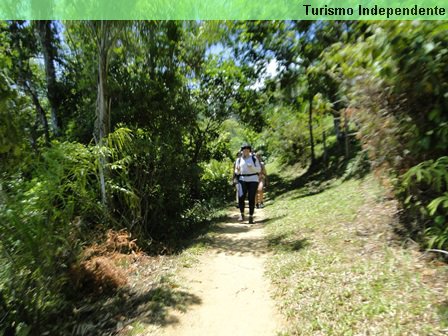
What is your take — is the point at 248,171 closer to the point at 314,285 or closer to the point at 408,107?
the point at 314,285

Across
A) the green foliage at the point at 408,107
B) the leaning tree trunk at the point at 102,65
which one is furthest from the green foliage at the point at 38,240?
the green foliage at the point at 408,107

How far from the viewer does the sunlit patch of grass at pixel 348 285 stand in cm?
320

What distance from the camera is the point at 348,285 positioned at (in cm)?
398

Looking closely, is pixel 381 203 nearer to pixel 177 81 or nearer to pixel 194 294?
pixel 194 294

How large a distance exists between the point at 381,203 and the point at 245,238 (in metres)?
2.70

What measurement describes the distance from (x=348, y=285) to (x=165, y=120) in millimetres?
7766

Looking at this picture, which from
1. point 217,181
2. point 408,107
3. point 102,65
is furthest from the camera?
point 217,181

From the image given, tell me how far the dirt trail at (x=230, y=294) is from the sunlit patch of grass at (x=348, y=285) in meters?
0.21

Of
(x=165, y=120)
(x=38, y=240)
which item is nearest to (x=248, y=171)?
(x=165, y=120)

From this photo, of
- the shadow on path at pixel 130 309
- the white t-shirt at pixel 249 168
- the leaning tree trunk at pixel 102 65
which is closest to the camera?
the shadow on path at pixel 130 309

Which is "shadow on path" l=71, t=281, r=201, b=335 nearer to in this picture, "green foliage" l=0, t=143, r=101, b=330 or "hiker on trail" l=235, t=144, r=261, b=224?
"green foliage" l=0, t=143, r=101, b=330

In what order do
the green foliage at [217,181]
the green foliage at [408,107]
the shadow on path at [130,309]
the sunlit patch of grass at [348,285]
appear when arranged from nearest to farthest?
the sunlit patch of grass at [348,285] < the green foliage at [408,107] < the shadow on path at [130,309] < the green foliage at [217,181]

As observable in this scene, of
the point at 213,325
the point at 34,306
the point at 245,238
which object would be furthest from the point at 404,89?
the point at 34,306

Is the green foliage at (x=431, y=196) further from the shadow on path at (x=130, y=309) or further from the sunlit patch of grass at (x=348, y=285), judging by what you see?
the shadow on path at (x=130, y=309)
